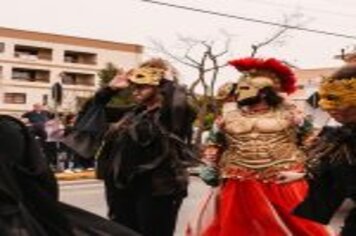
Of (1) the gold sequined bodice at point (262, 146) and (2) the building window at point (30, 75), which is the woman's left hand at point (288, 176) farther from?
(2) the building window at point (30, 75)

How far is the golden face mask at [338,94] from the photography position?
5191 mm

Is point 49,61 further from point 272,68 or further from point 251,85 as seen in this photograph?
point 251,85

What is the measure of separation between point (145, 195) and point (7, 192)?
3630mm

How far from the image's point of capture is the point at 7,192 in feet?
11.5

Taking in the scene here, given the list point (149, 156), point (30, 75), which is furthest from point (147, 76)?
point (30, 75)

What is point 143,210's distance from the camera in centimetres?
705

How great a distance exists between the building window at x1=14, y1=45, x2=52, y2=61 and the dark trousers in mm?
87040

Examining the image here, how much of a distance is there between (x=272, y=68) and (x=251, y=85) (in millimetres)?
292

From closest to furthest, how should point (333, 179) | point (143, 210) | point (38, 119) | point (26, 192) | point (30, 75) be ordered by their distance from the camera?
point (26, 192) → point (333, 179) → point (143, 210) → point (38, 119) → point (30, 75)

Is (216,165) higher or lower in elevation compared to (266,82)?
lower

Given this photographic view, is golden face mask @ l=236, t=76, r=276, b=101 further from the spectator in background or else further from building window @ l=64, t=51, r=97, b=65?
building window @ l=64, t=51, r=97, b=65

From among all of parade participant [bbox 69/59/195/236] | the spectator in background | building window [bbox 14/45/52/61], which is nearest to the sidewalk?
the spectator in background

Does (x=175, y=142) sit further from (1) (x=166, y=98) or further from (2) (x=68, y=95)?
(2) (x=68, y=95)

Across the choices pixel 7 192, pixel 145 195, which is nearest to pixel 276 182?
pixel 145 195
